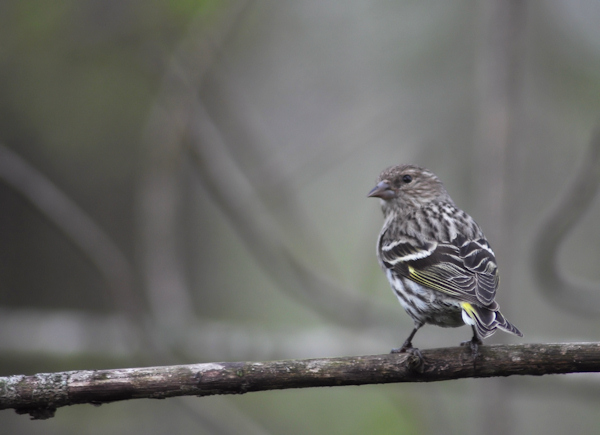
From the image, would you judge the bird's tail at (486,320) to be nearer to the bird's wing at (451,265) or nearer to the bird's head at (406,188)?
the bird's wing at (451,265)

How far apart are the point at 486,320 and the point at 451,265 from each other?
31.6 inches

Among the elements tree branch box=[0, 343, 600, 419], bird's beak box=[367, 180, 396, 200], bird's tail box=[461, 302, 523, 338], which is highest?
bird's beak box=[367, 180, 396, 200]

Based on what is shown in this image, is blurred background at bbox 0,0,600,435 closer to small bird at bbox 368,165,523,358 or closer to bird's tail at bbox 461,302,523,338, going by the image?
small bird at bbox 368,165,523,358

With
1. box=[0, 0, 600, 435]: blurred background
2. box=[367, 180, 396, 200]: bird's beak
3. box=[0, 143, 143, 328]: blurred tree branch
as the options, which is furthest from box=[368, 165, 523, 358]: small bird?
box=[0, 143, 143, 328]: blurred tree branch

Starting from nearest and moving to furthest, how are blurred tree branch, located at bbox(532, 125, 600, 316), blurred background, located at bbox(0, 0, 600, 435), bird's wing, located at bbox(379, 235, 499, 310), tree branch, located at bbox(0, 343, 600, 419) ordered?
tree branch, located at bbox(0, 343, 600, 419) → bird's wing, located at bbox(379, 235, 499, 310) → blurred tree branch, located at bbox(532, 125, 600, 316) → blurred background, located at bbox(0, 0, 600, 435)

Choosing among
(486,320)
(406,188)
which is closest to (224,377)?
(486,320)

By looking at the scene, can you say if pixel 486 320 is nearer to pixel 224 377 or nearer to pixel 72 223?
pixel 224 377

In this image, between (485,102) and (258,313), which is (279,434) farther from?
(485,102)

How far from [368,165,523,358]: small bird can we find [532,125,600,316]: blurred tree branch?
662 mm

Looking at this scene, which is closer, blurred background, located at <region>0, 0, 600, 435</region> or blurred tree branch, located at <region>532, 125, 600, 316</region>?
blurred tree branch, located at <region>532, 125, 600, 316</region>

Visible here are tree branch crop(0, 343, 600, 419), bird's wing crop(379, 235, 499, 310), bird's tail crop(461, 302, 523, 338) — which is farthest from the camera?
bird's wing crop(379, 235, 499, 310)

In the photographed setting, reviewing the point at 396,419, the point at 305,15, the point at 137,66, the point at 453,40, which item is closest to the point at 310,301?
the point at 396,419

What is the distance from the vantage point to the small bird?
13.6ft

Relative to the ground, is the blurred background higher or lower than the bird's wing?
higher
